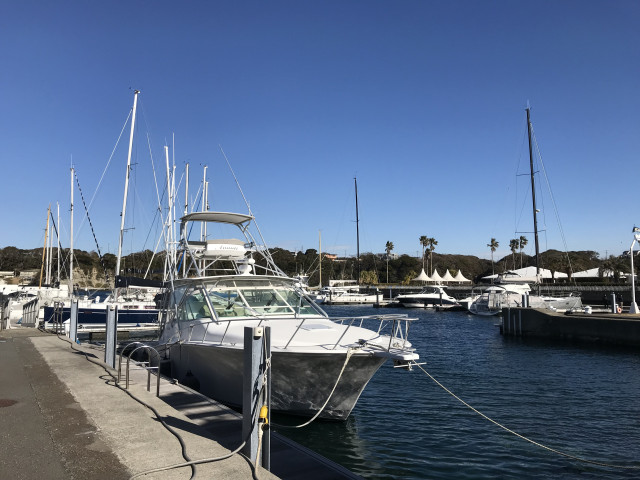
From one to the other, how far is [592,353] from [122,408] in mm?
23247

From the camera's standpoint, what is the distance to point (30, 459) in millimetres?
5906

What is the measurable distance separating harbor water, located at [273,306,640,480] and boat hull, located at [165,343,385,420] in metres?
0.61

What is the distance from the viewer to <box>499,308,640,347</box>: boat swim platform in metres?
25.8

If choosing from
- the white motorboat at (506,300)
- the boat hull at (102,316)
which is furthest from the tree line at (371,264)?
the boat hull at (102,316)

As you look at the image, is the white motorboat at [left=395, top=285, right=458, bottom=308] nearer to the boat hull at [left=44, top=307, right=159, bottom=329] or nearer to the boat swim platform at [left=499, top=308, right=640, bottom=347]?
the boat swim platform at [left=499, top=308, right=640, bottom=347]

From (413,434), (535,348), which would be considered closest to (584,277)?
(535,348)

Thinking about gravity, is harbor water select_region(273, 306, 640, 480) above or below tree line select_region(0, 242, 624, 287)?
below

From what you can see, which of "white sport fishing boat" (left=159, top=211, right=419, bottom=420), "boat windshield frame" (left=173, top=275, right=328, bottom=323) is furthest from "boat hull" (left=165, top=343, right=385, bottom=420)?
"boat windshield frame" (left=173, top=275, right=328, bottom=323)

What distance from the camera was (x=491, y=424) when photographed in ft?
37.8

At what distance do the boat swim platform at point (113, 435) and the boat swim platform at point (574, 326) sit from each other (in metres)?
24.4

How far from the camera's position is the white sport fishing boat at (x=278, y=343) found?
9.52 m

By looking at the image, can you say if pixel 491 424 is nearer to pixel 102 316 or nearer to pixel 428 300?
pixel 102 316

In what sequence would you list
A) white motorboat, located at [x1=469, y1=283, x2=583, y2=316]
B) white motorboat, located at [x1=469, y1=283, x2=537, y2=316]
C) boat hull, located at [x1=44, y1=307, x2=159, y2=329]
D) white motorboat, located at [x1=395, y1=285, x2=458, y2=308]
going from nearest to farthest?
boat hull, located at [x1=44, y1=307, x2=159, y2=329]
white motorboat, located at [x1=469, y1=283, x2=583, y2=316]
white motorboat, located at [x1=469, y1=283, x2=537, y2=316]
white motorboat, located at [x1=395, y1=285, x2=458, y2=308]

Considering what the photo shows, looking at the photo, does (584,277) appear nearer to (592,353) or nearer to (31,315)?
(592,353)
